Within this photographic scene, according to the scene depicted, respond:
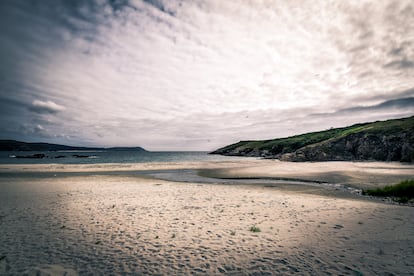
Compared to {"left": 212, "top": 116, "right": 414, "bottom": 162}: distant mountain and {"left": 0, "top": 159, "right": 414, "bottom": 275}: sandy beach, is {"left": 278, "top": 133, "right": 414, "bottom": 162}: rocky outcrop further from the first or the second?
{"left": 0, "top": 159, "right": 414, "bottom": 275}: sandy beach

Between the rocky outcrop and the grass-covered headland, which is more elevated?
the rocky outcrop

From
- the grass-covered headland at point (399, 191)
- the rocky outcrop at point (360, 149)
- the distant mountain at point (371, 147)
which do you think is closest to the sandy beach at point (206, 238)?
the grass-covered headland at point (399, 191)

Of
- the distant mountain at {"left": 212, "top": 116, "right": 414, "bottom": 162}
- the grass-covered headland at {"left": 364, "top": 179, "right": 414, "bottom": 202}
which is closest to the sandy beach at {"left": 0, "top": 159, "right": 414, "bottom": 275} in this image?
the grass-covered headland at {"left": 364, "top": 179, "right": 414, "bottom": 202}

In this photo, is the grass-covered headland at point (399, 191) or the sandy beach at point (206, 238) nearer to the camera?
the sandy beach at point (206, 238)

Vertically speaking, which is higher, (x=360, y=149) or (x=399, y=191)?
(x=360, y=149)

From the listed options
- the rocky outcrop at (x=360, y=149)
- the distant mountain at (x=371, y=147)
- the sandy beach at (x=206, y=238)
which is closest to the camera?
the sandy beach at (x=206, y=238)

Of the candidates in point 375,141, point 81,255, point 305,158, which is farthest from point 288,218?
point 375,141

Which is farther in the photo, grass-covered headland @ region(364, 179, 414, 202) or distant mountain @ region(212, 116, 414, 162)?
distant mountain @ region(212, 116, 414, 162)

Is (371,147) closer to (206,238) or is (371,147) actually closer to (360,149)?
(360,149)

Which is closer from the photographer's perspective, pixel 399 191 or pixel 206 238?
pixel 206 238

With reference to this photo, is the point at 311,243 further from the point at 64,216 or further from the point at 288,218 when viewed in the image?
the point at 64,216

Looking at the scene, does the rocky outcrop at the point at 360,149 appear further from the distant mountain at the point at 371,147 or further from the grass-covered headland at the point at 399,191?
the grass-covered headland at the point at 399,191

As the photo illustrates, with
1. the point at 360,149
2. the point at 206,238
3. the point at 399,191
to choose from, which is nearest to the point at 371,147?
the point at 360,149

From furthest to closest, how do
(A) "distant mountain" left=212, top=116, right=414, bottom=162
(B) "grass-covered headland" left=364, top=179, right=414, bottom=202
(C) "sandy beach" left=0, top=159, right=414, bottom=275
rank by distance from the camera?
(A) "distant mountain" left=212, top=116, right=414, bottom=162 → (B) "grass-covered headland" left=364, top=179, right=414, bottom=202 → (C) "sandy beach" left=0, top=159, right=414, bottom=275
